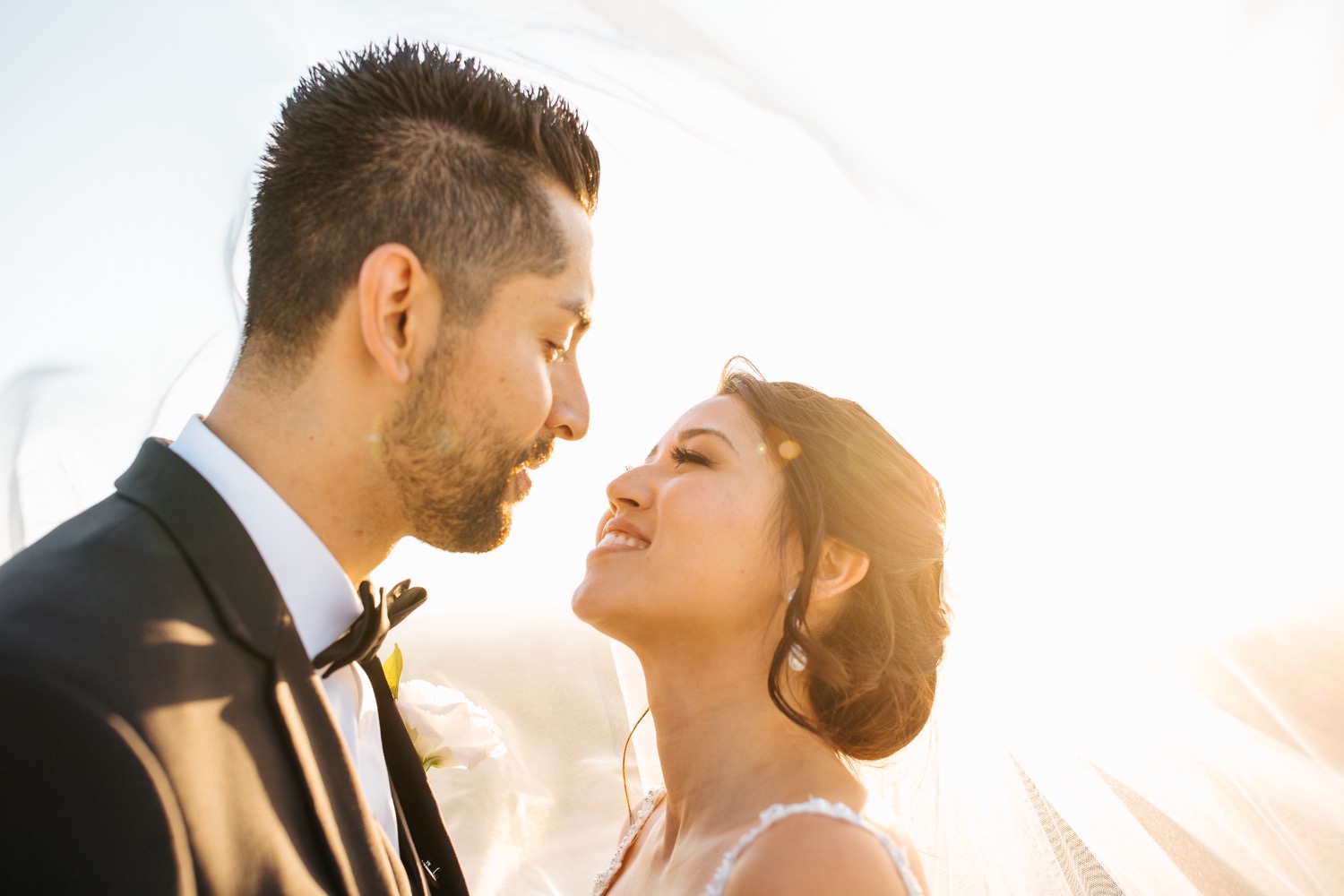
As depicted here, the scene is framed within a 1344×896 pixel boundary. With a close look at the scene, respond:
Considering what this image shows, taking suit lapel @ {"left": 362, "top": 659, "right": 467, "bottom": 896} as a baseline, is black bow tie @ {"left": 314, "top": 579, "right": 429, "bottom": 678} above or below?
above

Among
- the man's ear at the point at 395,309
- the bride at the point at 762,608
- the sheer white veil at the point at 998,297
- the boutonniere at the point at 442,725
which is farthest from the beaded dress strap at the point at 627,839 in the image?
the man's ear at the point at 395,309

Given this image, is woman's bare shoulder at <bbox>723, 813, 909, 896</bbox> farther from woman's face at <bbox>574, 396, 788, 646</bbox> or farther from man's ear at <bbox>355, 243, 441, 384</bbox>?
man's ear at <bbox>355, 243, 441, 384</bbox>

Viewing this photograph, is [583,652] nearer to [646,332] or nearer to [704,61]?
[646,332]

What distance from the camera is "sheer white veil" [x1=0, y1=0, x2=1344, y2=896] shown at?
8.39 ft

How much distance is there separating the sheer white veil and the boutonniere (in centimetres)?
139

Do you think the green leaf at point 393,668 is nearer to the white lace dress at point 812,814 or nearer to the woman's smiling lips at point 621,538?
the woman's smiling lips at point 621,538

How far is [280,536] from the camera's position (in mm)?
1729

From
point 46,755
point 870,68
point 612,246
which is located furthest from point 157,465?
point 612,246

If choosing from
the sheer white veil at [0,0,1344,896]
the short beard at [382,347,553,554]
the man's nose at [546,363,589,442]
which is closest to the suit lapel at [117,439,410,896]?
the short beard at [382,347,553,554]

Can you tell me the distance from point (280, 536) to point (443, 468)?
0.38 meters

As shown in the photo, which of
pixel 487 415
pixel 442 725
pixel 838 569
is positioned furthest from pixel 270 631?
pixel 838 569

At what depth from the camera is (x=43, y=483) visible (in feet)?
10.4

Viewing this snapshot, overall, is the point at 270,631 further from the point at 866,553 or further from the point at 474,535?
the point at 866,553

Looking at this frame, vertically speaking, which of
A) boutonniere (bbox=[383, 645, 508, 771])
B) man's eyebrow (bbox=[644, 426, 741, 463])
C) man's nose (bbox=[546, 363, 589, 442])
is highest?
man's eyebrow (bbox=[644, 426, 741, 463])
